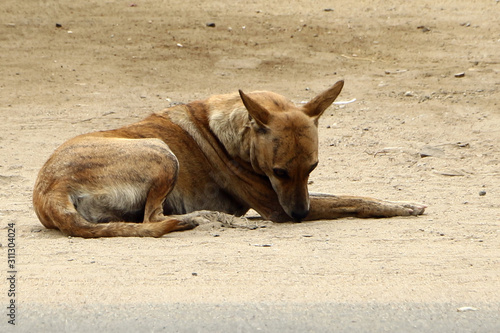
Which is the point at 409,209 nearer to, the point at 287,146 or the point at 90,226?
the point at 287,146

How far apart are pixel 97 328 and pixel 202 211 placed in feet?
8.10

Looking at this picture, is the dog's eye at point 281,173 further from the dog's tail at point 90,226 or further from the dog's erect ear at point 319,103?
the dog's tail at point 90,226

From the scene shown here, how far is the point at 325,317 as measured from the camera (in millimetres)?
3814

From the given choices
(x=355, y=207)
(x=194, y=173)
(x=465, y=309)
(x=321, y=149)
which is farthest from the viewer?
(x=321, y=149)

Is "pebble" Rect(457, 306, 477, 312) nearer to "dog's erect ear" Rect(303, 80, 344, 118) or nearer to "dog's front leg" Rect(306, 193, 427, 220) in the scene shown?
"dog's front leg" Rect(306, 193, 427, 220)

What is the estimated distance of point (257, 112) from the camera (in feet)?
19.7

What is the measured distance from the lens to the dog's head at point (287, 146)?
19.5 feet

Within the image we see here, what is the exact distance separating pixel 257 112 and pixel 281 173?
0.49 metres

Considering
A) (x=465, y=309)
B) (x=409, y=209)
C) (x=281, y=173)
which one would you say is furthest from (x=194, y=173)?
(x=465, y=309)

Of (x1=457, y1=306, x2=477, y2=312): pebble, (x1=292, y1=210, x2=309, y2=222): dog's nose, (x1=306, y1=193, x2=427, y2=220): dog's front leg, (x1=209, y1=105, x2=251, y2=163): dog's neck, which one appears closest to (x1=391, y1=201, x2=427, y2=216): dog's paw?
(x1=306, y1=193, x2=427, y2=220): dog's front leg

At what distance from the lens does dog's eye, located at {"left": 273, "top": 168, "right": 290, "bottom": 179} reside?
600cm

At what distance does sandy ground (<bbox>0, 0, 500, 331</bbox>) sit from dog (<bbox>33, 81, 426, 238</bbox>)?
0.21m

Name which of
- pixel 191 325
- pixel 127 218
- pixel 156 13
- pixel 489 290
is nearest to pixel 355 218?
pixel 127 218

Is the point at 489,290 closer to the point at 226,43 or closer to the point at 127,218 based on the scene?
the point at 127,218
